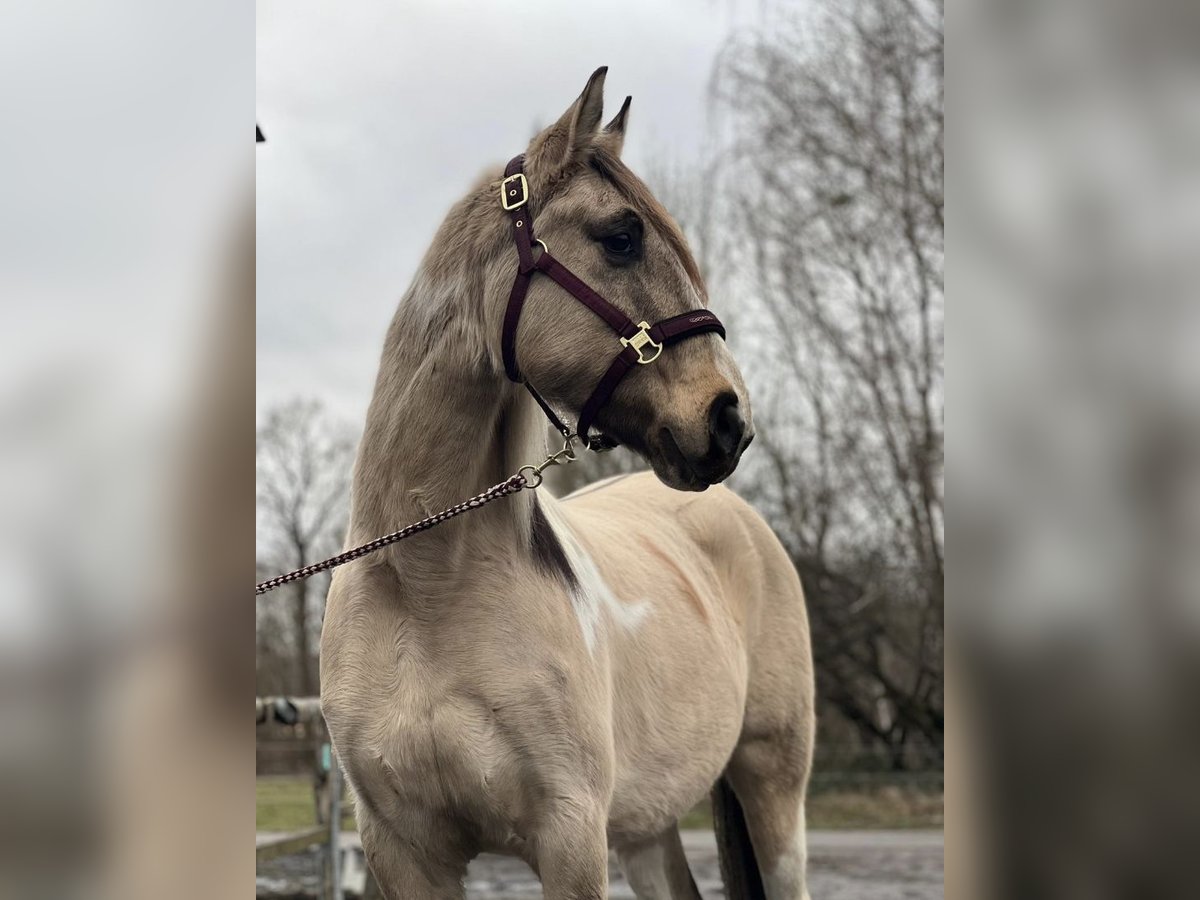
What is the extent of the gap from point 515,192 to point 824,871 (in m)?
8.49

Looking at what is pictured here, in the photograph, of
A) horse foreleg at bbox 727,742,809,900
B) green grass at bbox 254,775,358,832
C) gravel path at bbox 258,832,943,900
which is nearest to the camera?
horse foreleg at bbox 727,742,809,900

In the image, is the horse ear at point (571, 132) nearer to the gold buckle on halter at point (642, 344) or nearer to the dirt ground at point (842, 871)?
the gold buckle on halter at point (642, 344)

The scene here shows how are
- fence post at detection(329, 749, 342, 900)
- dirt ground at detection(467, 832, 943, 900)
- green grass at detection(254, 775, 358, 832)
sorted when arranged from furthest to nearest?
green grass at detection(254, 775, 358, 832) → dirt ground at detection(467, 832, 943, 900) → fence post at detection(329, 749, 342, 900)

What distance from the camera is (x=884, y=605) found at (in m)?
14.7

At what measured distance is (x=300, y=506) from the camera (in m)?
16.3

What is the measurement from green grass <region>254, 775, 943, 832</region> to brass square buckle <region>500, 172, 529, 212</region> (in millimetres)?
11084

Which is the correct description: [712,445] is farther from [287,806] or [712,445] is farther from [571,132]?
[287,806]

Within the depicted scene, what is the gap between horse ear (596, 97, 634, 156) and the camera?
265 centimetres

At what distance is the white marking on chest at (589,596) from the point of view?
2.82 metres

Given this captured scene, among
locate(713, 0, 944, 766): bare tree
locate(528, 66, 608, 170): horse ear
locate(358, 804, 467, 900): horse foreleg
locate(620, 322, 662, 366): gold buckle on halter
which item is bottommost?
locate(358, 804, 467, 900): horse foreleg

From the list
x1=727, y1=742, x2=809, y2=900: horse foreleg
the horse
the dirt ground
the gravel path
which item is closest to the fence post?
the gravel path

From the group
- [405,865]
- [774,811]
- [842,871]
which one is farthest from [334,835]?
[842,871]

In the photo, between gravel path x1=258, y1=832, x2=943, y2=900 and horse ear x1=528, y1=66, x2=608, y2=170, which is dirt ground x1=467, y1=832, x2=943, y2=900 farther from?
horse ear x1=528, y1=66, x2=608, y2=170
